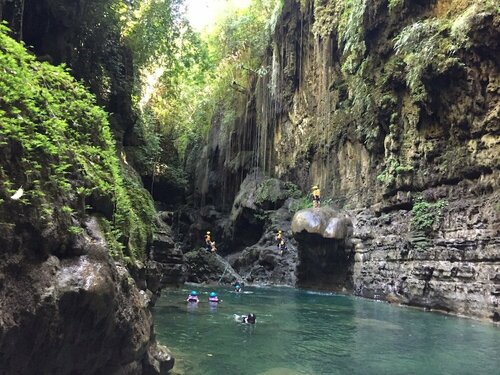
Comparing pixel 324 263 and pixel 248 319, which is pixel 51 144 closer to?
pixel 248 319

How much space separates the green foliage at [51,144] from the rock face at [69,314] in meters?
0.35

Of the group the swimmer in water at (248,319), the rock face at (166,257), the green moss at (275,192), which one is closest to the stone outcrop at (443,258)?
the swimmer in water at (248,319)

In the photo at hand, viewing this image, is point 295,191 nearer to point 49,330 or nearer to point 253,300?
point 253,300

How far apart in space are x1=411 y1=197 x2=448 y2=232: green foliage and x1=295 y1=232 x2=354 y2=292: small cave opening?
4.84 meters

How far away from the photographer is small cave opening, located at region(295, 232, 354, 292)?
1955 cm

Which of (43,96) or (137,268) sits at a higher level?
(43,96)

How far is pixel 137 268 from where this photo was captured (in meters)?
6.54

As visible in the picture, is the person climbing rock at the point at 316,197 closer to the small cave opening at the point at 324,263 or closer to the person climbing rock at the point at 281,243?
the small cave opening at the point at 324,263

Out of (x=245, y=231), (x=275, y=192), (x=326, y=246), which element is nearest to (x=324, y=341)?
(x=326, y=246)

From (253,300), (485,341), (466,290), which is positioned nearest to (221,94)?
(253,300)

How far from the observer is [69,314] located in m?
3.52

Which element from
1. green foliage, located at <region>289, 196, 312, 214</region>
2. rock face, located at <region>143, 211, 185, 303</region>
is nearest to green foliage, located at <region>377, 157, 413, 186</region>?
green foliage, located at <region>289, 196, 312, 214</region>

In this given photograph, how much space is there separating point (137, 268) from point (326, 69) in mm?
19320

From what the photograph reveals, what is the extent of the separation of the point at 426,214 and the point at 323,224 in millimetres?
5571
